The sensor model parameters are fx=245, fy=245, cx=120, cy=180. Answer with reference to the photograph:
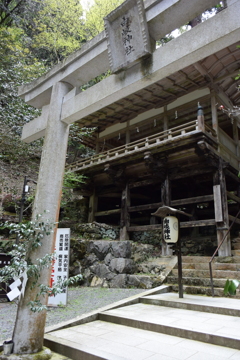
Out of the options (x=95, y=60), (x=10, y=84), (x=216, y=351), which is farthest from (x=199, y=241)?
(x=10, y=84)

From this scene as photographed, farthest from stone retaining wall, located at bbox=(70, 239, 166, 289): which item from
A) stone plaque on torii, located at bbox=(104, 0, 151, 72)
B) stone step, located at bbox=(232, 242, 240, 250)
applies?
stone plaque on torii, located at bbox=(104, 0, 151, 72)

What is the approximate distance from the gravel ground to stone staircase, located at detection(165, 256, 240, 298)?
140 cm

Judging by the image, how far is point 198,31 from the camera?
10.1ft

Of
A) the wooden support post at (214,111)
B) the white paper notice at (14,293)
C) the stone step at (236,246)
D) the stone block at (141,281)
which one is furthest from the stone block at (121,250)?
the white paper notice at (14,293)

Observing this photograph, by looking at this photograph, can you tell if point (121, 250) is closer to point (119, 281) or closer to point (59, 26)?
point (119, 281)

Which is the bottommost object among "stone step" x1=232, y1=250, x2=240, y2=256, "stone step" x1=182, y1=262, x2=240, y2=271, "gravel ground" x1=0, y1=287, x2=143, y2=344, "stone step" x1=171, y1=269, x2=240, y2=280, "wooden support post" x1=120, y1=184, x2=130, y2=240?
"gravel ground" x1=0, y1=287, x2=143, y2=344

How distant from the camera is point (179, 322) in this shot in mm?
4012

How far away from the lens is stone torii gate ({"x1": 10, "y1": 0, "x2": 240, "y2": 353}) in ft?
10.1

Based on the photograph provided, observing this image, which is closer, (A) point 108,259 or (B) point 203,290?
(B) point 203,290

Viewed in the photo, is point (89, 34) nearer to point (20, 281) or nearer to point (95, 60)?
point (95, 60)

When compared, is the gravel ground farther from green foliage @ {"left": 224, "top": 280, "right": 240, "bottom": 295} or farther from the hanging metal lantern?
green foliage @ {"left": 224, "top": 280, "right": 240, "bottom": 295}

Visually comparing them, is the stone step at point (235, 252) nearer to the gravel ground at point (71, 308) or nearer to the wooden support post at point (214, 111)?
the gravel ground at point (71, 308)

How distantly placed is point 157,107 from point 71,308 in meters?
8.51

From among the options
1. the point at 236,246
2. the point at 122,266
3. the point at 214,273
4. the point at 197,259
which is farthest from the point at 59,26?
the point at 214,273
